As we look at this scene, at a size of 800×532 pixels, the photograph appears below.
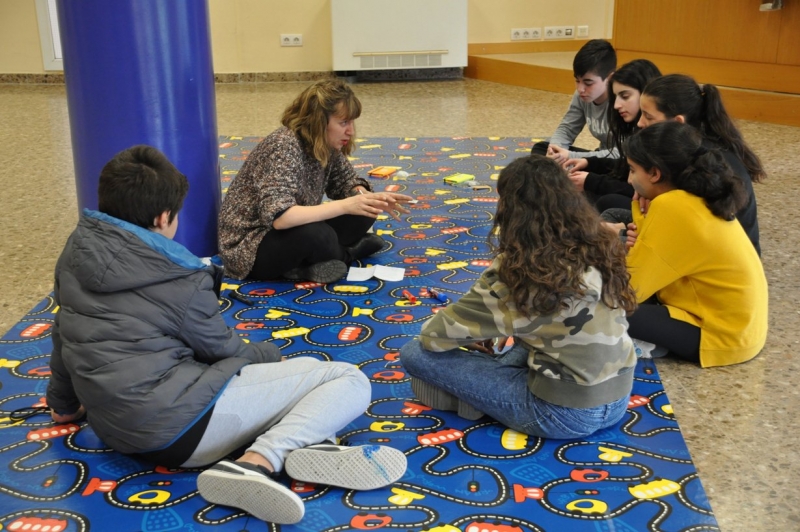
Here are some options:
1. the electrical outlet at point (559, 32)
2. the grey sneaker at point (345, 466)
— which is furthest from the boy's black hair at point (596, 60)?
Result: the electrical outlet at point (559, 32)

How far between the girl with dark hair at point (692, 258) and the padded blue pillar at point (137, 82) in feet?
5.52

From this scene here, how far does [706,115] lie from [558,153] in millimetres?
1187

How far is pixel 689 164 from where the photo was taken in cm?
244

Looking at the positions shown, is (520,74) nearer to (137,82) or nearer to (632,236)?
(137,82)

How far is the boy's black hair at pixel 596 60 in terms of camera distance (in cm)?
381

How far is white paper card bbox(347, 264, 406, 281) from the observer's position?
328 centimetres

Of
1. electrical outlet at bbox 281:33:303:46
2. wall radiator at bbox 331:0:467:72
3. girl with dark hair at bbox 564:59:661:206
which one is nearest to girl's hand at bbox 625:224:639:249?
girl with dark hair at bbox 564:59:661:206

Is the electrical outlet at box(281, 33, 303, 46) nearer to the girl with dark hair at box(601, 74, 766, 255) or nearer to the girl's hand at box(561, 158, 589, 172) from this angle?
the girl's hand at box(561, 158, 589, 172)

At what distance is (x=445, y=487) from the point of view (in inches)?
76.4

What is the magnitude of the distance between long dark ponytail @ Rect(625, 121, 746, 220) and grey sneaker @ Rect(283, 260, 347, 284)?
1.21m

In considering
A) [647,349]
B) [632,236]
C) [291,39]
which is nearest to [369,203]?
[632,236]

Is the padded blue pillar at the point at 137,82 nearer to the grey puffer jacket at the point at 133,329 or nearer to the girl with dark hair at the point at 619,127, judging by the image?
the grey puffer jacket at the point at 133,329

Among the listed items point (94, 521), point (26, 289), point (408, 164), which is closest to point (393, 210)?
point (26, 289)

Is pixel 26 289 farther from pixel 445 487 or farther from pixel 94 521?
pixel 445 487
